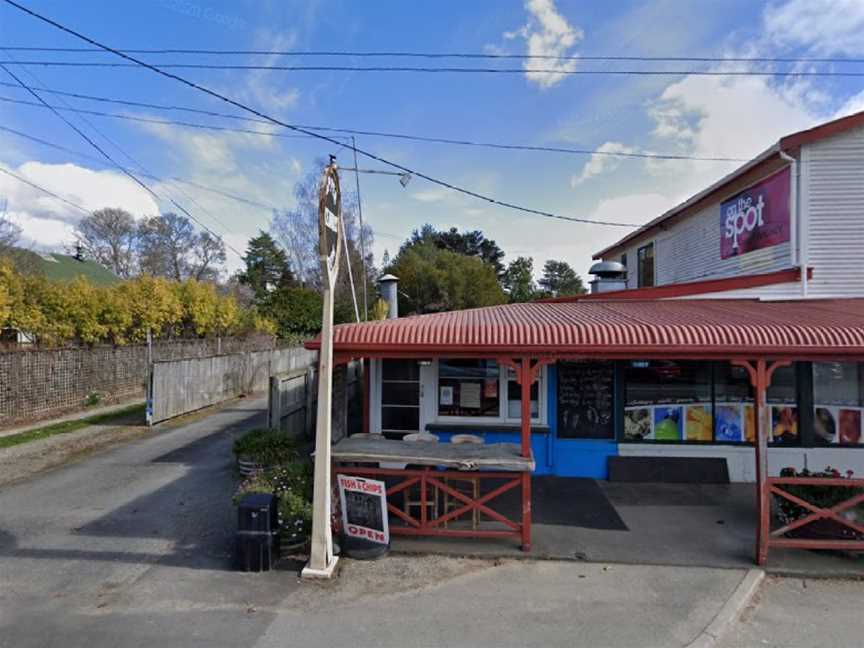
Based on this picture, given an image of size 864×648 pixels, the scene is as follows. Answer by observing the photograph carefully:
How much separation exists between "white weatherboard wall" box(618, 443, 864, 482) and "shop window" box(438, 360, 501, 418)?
2350 mm

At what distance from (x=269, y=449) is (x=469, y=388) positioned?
139 inches

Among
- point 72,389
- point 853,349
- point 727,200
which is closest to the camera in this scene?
point 853,349

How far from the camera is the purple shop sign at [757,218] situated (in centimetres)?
955

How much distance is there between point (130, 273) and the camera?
147 ft

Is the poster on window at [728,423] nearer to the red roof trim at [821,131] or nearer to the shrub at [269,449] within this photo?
the red roof trim at [821,131]

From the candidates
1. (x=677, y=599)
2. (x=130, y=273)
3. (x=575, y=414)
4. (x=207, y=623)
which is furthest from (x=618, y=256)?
(x=130, y=273)

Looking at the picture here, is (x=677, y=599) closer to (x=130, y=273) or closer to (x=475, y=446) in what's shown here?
(x=475, y=446)

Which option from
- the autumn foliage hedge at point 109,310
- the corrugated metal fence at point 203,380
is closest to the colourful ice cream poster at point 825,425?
the corrugated metal fence at point 203,380

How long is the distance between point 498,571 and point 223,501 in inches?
176

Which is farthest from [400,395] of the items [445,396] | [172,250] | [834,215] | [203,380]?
[172,250]

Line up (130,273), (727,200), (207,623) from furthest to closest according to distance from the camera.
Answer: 1. (130,273)
2. (727,200)
3. (207,623)

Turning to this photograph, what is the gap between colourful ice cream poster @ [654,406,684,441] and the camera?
8508 mm

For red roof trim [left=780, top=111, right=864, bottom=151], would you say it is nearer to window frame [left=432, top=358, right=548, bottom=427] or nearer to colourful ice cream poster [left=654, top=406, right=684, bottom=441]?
colourful ice cream poster [left=654, top=406, right=684, bottom=441]

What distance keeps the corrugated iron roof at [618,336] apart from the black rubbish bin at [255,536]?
6.54 ft
